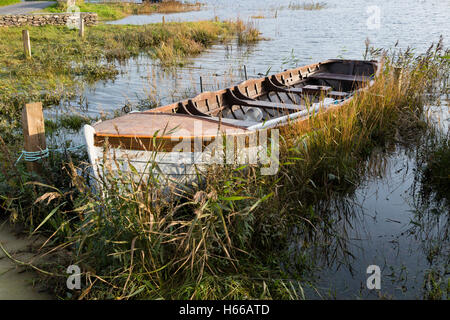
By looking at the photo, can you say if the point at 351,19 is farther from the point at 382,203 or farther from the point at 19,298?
the point at 19,298

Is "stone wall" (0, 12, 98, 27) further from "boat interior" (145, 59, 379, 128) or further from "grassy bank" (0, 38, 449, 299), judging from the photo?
"grassy bank" (0, 38, 449, 299)

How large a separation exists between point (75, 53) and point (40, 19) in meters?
7.08

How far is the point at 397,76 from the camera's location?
773 centimetres

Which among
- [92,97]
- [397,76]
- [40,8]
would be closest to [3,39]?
[92,97]

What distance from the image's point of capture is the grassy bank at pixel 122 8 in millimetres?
27906

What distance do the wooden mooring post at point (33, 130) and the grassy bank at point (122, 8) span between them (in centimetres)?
2323

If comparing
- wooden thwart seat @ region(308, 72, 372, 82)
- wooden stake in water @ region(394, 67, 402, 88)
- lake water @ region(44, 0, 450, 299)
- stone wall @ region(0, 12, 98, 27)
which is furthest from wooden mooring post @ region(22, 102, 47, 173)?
stone wall @ region(0, 12, 98, 27)

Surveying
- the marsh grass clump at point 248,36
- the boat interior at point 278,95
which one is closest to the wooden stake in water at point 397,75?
the boat interior at point 278,95

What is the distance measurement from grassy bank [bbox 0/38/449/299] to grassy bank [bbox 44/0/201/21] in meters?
24.3

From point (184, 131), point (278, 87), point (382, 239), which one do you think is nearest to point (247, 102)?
point (278, 87)

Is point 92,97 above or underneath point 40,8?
underneath

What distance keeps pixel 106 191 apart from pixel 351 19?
28572 mm

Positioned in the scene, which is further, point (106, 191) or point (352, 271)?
point (352, 271)
